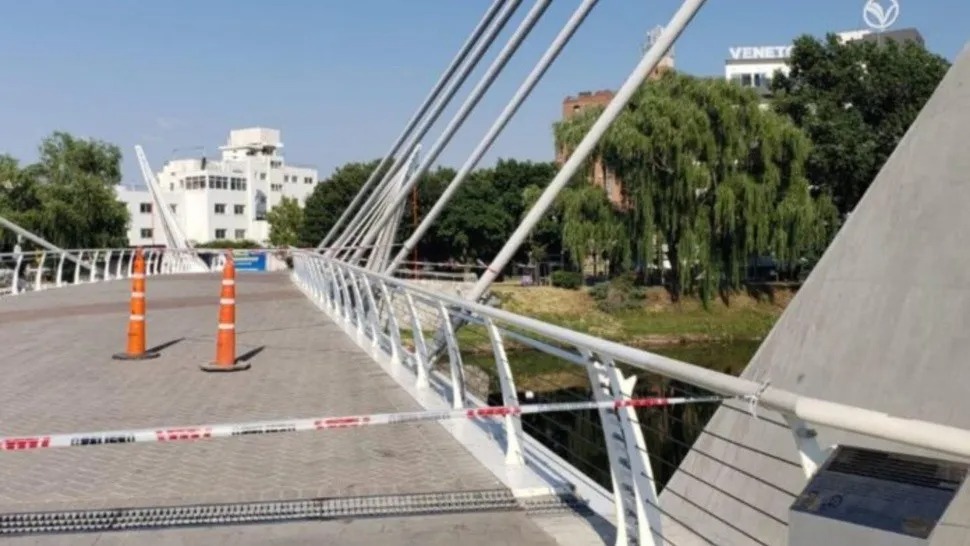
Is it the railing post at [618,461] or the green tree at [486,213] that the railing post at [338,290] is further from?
the green tree at [486,213]

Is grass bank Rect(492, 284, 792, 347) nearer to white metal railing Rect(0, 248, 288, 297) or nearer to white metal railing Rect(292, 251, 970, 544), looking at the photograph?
white metal railing Rect(0, 248, 288, 297)

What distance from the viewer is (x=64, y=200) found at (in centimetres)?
5819

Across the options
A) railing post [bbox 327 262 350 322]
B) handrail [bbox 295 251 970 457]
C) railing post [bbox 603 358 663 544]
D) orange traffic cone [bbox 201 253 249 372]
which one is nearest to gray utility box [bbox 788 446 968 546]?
handrail [bbox 295 251 970 457]

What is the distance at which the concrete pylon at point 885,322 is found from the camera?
199 inches

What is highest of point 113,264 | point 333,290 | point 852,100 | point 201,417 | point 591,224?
point 852,100

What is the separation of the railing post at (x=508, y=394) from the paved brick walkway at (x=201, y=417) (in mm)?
238

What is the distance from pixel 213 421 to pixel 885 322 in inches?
202

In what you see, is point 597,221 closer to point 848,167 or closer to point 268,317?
point 848,167

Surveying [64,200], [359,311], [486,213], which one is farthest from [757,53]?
[359,311]

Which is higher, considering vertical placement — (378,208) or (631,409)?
(378,208)

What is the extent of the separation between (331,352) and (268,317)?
5.94 meters

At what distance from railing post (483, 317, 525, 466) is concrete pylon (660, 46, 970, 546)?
1.04 m

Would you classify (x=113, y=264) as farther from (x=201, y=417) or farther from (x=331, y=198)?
(x=201, y=417)

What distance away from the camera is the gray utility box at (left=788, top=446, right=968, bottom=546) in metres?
1.99
